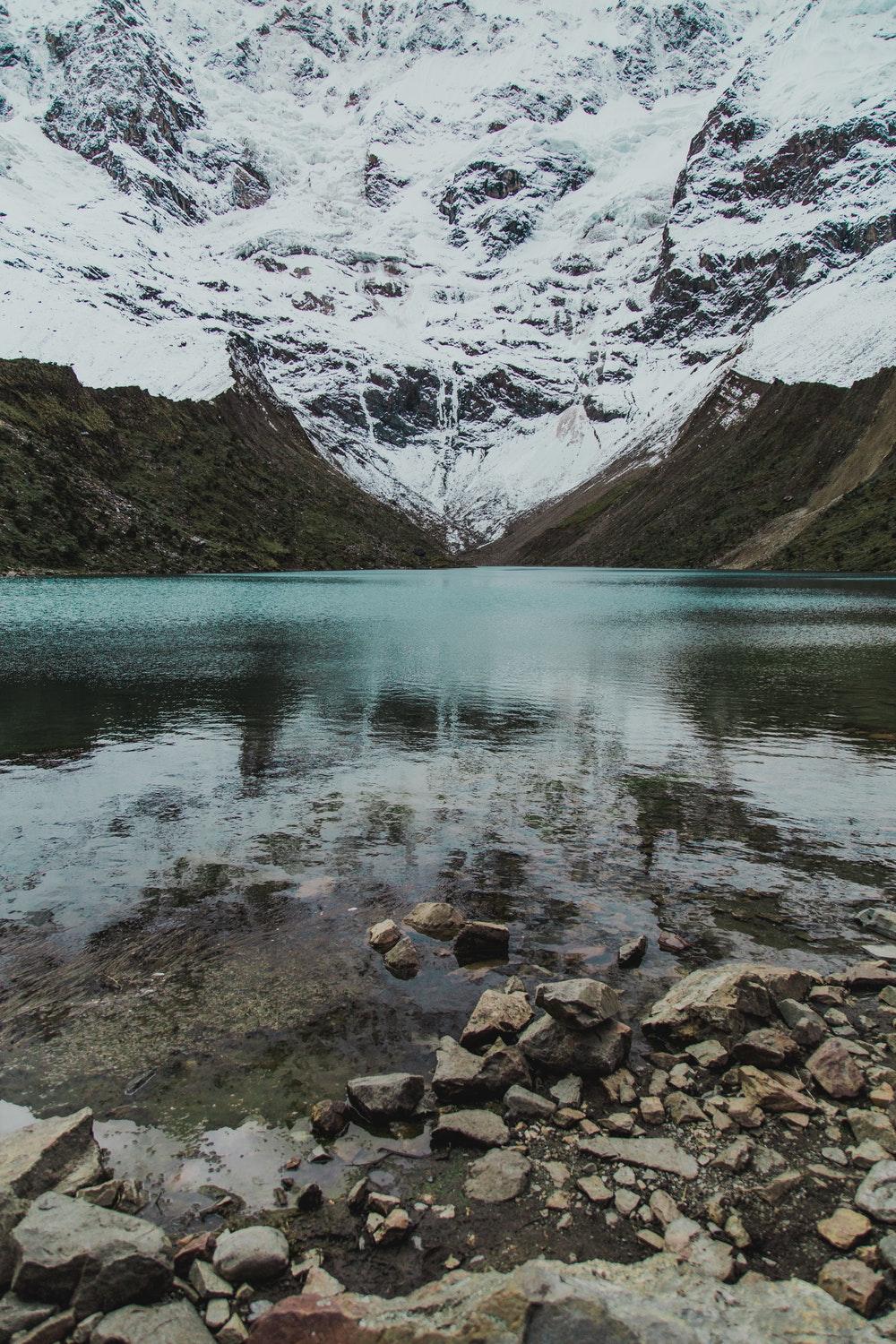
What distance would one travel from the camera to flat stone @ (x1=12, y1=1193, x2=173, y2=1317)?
6.73 metres

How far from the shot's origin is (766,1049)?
10359 millimetres

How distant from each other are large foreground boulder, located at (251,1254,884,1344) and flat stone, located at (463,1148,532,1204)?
1.40 meters

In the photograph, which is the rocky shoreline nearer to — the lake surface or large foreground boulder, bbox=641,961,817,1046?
large foreground boulder, bbox=641,961,817,1046

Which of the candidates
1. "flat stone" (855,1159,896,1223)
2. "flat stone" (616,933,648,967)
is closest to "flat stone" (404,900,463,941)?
"flat stone" (616,933,648,967)

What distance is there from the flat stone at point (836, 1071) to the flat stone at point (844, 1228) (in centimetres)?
206

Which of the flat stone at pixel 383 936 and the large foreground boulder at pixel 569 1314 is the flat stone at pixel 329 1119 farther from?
the flat stone at pixel 383 936

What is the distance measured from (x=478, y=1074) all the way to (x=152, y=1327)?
4.53 m

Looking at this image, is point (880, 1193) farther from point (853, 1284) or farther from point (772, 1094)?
point (772, 1094)

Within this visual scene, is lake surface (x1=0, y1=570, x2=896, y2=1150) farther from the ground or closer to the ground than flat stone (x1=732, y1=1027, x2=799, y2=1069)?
closer to the ground

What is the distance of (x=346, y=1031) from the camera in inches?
460

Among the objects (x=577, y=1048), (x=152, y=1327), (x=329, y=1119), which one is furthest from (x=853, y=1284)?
(x=152, y=1327)

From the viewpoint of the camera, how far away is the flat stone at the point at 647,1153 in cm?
864

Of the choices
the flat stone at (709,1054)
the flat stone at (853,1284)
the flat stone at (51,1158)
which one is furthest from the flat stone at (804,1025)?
the flat stone at (51,1158)

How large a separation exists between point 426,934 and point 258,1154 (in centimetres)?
619
